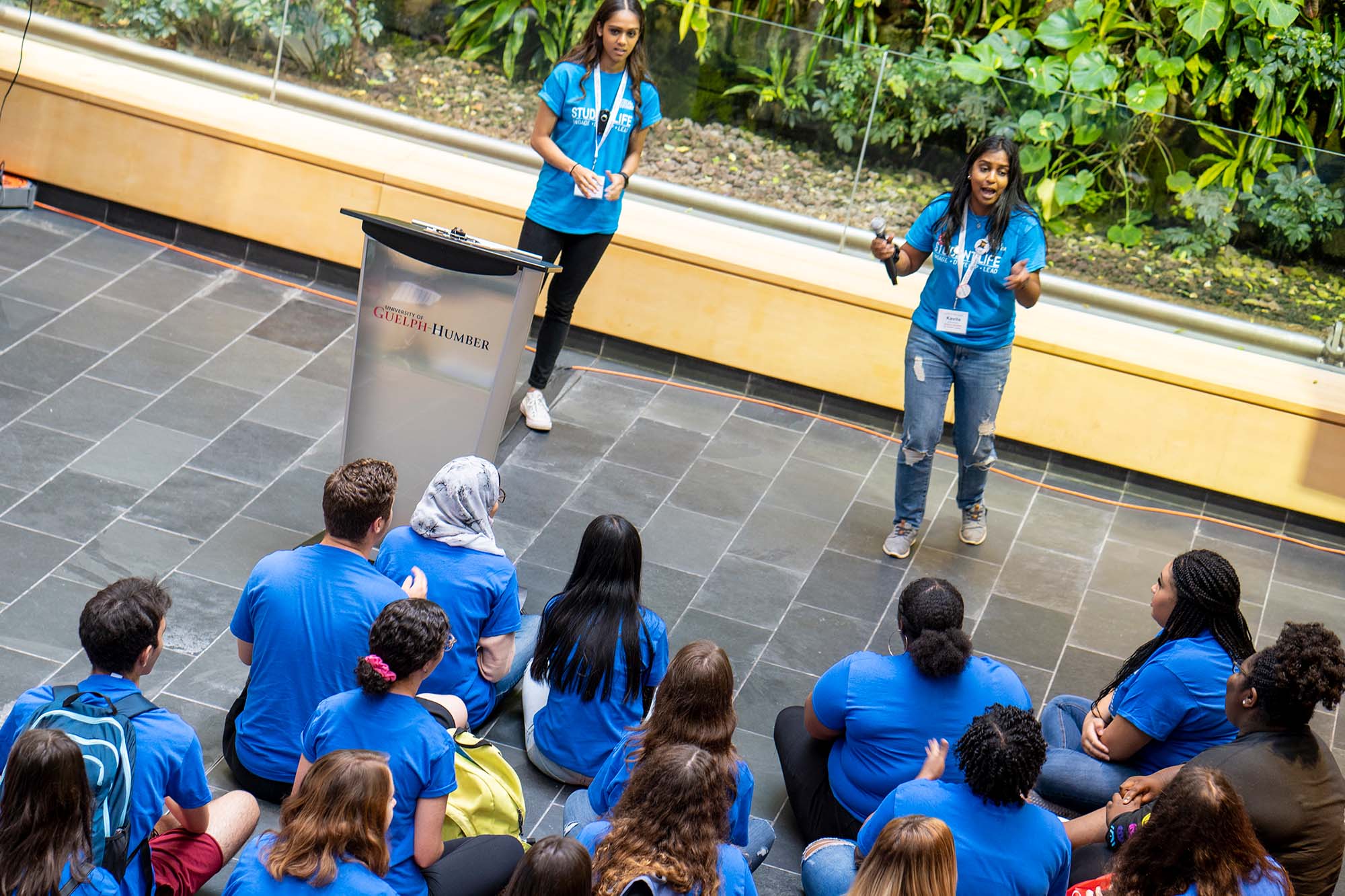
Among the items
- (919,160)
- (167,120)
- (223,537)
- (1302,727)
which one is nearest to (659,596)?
(223,537)

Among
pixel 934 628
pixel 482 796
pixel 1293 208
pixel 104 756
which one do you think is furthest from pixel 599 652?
pixel 1293 208

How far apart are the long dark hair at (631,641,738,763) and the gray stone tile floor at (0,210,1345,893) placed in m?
0.83

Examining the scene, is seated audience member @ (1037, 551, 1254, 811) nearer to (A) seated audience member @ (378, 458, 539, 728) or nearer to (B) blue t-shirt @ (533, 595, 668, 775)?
(B) blue t-shirt @ (533, 595, 668, 775)

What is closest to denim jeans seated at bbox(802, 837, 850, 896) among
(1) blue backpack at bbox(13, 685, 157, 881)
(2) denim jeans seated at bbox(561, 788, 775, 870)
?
(2) denim jeans seated at bbox(561, 788, 775, 870)

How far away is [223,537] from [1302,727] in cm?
367

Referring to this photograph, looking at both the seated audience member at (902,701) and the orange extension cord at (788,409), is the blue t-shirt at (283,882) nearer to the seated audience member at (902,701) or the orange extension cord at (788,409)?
the seated audience member at (902,701)

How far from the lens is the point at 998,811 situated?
10.5 feet

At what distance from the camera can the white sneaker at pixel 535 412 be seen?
248 inches

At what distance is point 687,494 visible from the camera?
605cm

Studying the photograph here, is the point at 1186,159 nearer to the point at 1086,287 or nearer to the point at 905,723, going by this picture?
the point at 1086,287

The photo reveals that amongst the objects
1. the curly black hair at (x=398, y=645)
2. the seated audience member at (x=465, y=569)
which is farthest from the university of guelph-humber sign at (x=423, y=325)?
the curly black hair at (x=398, y=645)

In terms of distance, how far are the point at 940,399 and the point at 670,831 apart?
9.96 ft

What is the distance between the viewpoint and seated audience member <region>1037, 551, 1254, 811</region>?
3826mm

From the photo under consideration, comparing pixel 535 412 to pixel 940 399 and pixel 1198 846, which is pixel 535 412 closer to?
pixel 940 399
